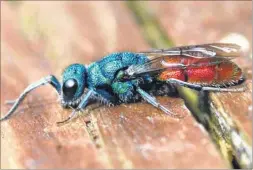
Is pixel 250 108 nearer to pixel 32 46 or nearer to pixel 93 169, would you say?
pixel 93 169

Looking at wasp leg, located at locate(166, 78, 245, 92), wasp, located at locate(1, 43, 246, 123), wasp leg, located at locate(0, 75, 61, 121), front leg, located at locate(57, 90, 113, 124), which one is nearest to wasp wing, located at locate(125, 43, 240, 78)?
wasp, located at locate(1, 43, 246, 123)

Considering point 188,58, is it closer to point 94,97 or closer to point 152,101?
point 152,101

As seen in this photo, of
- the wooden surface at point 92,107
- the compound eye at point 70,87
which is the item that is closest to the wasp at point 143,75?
the compound eye at point 70,87

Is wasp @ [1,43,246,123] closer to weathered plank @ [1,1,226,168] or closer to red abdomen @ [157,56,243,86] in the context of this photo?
red abdomen @ [157,56,243,86]

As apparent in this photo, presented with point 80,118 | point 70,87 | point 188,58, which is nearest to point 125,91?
point 70,87

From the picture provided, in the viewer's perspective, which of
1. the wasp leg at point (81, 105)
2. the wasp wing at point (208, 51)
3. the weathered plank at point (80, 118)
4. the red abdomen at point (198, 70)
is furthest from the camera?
the wasp wing at point (208, 51)

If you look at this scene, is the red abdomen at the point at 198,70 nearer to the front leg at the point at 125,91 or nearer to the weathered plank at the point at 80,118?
the front leg at the point at 125,91

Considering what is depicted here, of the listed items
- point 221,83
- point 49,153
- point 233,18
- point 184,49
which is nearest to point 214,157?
point 49,153
